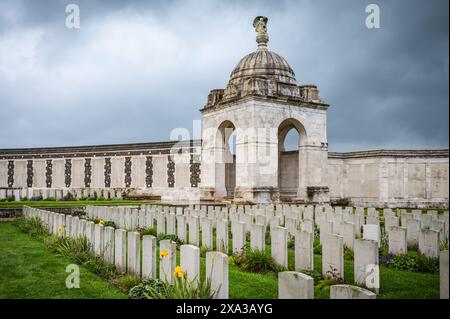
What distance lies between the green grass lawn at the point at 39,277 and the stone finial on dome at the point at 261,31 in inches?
712

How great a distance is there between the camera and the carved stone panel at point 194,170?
1253 inches

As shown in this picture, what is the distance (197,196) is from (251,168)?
515cm

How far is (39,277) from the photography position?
6.91 meters

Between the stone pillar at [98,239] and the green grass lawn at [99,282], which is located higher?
the stone pillar at [98,239]

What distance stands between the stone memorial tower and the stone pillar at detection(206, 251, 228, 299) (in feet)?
49.1

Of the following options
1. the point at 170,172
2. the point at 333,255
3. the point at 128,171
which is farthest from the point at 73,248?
the point at 128,171

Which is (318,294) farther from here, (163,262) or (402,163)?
(402,163)

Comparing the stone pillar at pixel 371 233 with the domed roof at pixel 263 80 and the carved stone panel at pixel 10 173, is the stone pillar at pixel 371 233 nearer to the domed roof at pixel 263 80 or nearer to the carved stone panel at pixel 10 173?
the domed roof at pixel 263 80

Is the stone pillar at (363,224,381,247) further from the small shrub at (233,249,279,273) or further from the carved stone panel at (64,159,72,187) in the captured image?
the carved stone panel at (64,159,72,187)

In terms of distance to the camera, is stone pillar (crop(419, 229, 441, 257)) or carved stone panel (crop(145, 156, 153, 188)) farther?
carved stone panel (crop(145, 156, 153, 188))

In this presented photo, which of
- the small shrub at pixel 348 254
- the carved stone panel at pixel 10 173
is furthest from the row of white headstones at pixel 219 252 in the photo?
the carved stone panel at pixel 10 173

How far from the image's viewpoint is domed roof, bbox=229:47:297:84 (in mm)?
22969

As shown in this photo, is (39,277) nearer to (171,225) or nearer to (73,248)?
(73,248)

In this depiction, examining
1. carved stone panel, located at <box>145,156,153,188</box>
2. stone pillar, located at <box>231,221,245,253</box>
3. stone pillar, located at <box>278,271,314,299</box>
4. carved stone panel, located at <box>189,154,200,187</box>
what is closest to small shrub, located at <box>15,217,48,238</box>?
stone pillar, located at <box>231,221,245,253</box>
